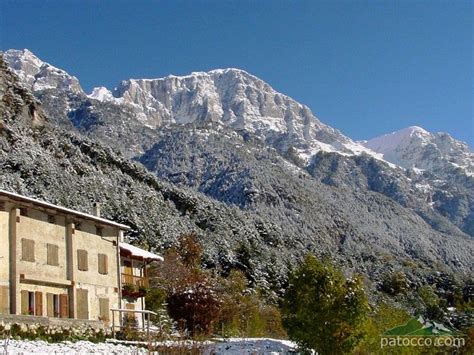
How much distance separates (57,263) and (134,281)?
823cm

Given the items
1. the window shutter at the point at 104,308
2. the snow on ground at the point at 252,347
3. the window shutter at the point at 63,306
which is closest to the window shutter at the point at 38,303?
the window shutter at the point at 63,306

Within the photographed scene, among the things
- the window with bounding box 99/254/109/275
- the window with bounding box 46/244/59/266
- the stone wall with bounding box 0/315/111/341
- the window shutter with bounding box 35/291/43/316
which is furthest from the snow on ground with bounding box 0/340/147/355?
the window with bounding box 99/254/109/275

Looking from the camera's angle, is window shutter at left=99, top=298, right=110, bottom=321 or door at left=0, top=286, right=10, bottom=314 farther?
window shutter at left=99, top=298, right=110, bottom=321

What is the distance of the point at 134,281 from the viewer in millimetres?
37906

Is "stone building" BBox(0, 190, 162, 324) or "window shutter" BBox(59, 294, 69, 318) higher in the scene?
"stone building" BBox(0, 190, 162, 324)

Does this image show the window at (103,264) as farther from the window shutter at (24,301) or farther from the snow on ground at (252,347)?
the snow on ground at (252,347)

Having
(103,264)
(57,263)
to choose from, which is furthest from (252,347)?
(103,264)

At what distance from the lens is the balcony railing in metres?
36.6

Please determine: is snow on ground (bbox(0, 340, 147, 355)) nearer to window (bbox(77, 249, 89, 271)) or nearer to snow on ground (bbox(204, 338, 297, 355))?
→ snow on ground (bbox(204, 338, 297, 355))

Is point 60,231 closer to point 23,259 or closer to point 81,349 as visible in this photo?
point 23,259

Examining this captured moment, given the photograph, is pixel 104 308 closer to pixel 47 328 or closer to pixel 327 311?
pixel 47 328

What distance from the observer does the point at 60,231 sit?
3069 cm

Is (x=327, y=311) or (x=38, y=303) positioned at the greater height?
(x=38, y=303)

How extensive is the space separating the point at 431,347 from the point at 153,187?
7156 centimetres
